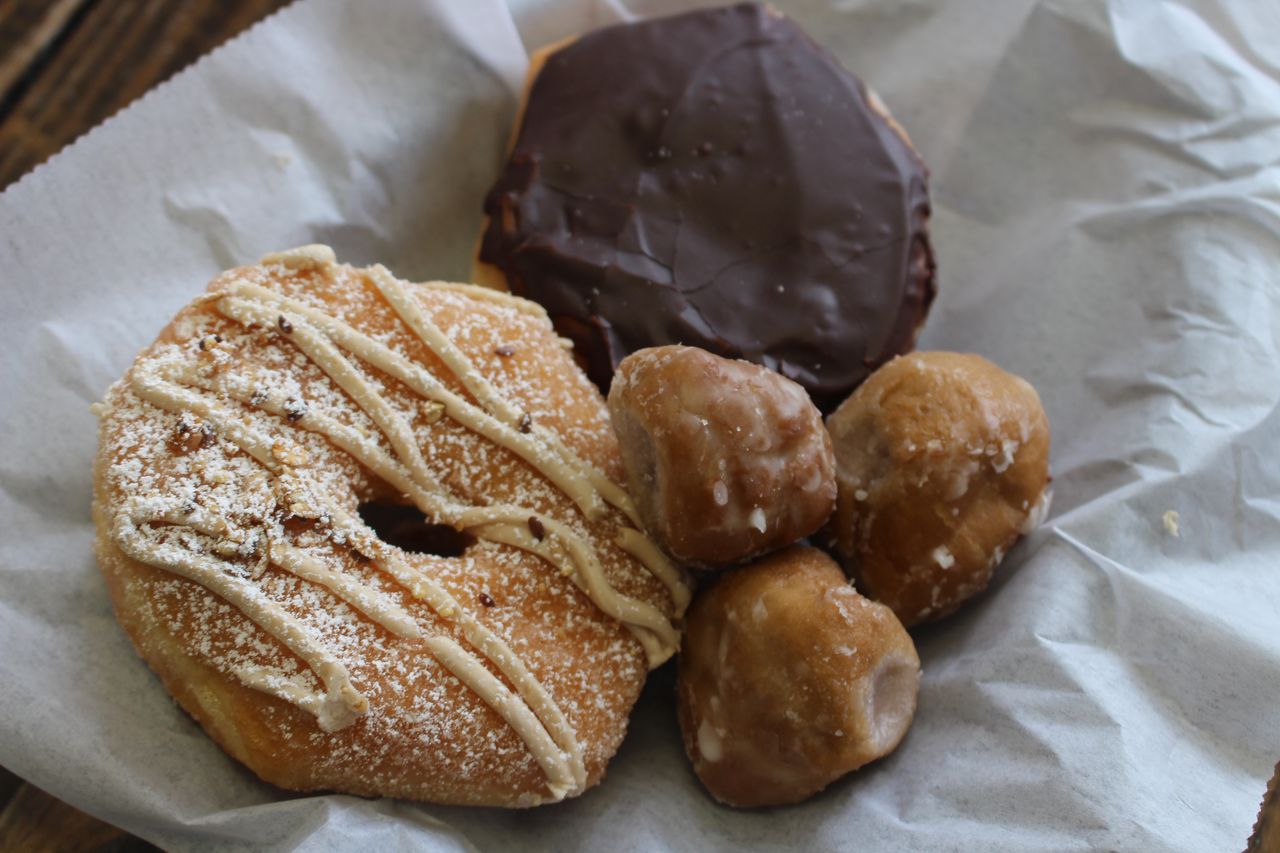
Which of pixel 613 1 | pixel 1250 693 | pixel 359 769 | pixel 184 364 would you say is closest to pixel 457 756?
pixel 359 769

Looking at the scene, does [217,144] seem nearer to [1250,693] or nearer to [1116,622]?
[1116,622]

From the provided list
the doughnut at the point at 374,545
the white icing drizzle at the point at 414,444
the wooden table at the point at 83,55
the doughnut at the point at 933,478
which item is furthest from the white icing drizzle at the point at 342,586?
the wooden table at the point at 83,55

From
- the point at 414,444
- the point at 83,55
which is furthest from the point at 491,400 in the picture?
the point at 83,55

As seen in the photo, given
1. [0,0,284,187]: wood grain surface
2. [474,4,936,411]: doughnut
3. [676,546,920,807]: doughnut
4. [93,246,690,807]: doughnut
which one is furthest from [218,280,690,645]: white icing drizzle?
[0,0,284,187]: wood grain surface

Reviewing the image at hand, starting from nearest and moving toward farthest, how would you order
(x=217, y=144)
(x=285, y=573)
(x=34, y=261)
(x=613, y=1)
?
(x=285, y=573)
(x=34, y=261)
(x=217, y=144)
(x=613, y=1)

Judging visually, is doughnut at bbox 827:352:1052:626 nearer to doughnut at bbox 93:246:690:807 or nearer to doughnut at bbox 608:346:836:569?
doughnut at bbox 608:346:836:569
